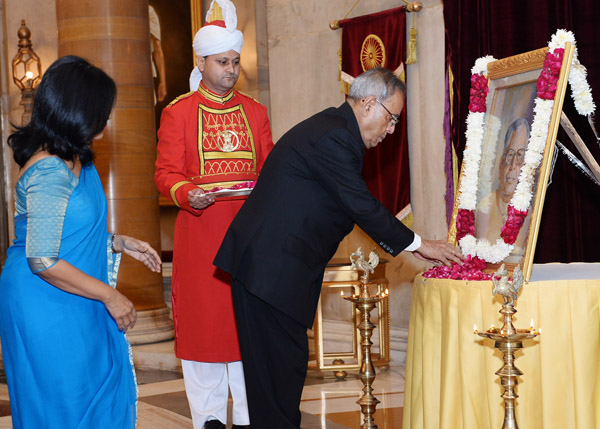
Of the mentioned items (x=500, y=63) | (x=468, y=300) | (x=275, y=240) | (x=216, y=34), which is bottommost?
(x=468, y=300)

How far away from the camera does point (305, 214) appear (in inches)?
136

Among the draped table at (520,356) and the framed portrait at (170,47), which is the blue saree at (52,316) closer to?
the draped table at (520,356)

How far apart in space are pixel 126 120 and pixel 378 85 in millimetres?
4513

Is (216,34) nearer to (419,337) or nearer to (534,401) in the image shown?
(419,337)

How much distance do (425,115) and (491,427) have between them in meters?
3.41

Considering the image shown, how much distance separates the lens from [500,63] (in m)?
4.02

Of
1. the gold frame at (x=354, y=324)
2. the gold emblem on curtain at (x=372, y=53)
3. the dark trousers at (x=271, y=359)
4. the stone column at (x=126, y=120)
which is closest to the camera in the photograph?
the dark trousers at (x=271, y=359)

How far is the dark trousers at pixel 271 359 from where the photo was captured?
3.53 meters

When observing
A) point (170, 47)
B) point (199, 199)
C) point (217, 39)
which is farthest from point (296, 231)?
point (170, 47)

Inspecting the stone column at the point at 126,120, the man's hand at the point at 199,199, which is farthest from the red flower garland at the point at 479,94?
the stone column at the point at 126,120

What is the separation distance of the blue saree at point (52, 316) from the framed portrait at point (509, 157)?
1.82m

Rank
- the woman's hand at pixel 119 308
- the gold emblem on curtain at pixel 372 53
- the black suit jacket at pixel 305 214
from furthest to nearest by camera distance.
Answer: the gold emblem on curtain at pixel 372 53, the black suit jacket at pixel 305 214, the woman's hand at pixel 119 308

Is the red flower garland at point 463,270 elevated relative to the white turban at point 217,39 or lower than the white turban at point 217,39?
lower

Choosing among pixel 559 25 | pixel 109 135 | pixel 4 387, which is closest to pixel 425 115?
pixel 559 25
